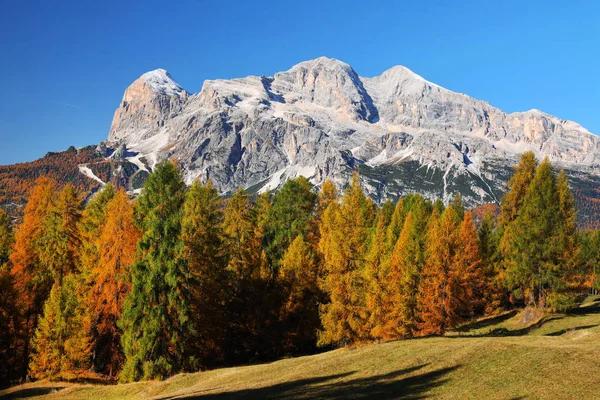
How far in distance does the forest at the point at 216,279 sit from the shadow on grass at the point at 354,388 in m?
10.5

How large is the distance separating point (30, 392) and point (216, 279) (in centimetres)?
1585

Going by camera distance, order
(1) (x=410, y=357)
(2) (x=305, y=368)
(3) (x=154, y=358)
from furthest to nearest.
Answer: (3) (x=154, y=358) → (2) (x=305, y=368) → (1) (x=410, y=357)

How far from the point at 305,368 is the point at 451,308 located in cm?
1761

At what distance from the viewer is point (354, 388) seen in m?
22.4

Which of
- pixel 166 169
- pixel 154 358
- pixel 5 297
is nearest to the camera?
pixel 154 358

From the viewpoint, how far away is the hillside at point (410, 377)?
63.6 ft

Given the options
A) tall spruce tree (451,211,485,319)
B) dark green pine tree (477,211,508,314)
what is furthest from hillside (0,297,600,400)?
dark green pine tree (477,211,508,314)

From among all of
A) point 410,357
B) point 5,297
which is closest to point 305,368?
point 410,357

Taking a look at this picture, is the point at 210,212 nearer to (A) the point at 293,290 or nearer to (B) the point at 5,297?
(A) the point at 293,290

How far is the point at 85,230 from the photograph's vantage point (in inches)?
1743

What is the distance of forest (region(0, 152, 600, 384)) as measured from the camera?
3388cm

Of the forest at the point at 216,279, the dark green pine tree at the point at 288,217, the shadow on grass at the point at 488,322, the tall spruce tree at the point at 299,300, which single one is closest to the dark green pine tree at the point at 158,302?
the forest at the point at 216,279

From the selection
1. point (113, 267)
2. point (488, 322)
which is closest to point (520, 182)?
point (488, 322)

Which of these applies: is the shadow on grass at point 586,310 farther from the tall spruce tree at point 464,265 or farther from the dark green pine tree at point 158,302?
the dark green pine tree at point 158,302
